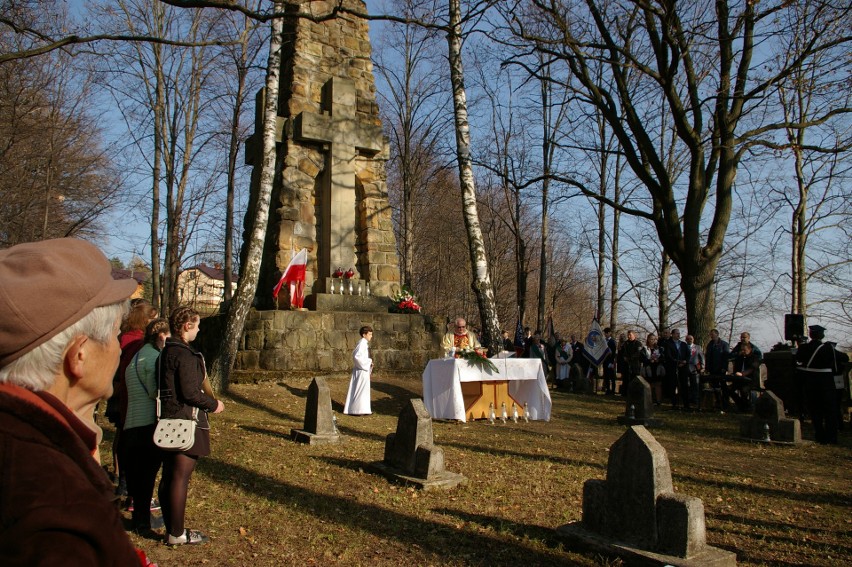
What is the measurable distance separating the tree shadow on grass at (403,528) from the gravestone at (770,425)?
6.88 m

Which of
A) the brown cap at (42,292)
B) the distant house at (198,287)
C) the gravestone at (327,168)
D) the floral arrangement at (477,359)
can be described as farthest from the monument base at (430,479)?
the distant house at (198,287)

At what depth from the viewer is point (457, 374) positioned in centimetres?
1163

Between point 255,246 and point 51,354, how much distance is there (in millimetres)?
12462

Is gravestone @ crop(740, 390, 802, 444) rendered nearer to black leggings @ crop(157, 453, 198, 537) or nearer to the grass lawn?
the grass lawn

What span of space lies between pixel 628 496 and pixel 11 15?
12.2 m

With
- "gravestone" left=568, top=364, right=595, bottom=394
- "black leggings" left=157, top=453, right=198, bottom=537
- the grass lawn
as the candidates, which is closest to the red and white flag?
the grass lawn

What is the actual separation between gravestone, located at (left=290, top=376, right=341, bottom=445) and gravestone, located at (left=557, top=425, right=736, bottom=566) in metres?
4.88

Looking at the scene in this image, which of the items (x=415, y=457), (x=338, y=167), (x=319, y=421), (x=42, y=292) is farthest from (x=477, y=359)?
(x=42, y=292)

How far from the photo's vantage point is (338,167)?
17.5 m

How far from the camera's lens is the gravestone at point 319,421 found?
31.4 ft

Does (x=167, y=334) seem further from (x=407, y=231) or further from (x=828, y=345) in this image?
(x=407, y=231)

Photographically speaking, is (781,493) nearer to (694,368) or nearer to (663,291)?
(694,368)

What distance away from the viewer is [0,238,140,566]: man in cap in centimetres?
125

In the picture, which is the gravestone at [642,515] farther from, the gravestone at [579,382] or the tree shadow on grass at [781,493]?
the gravestone at [579,382]
